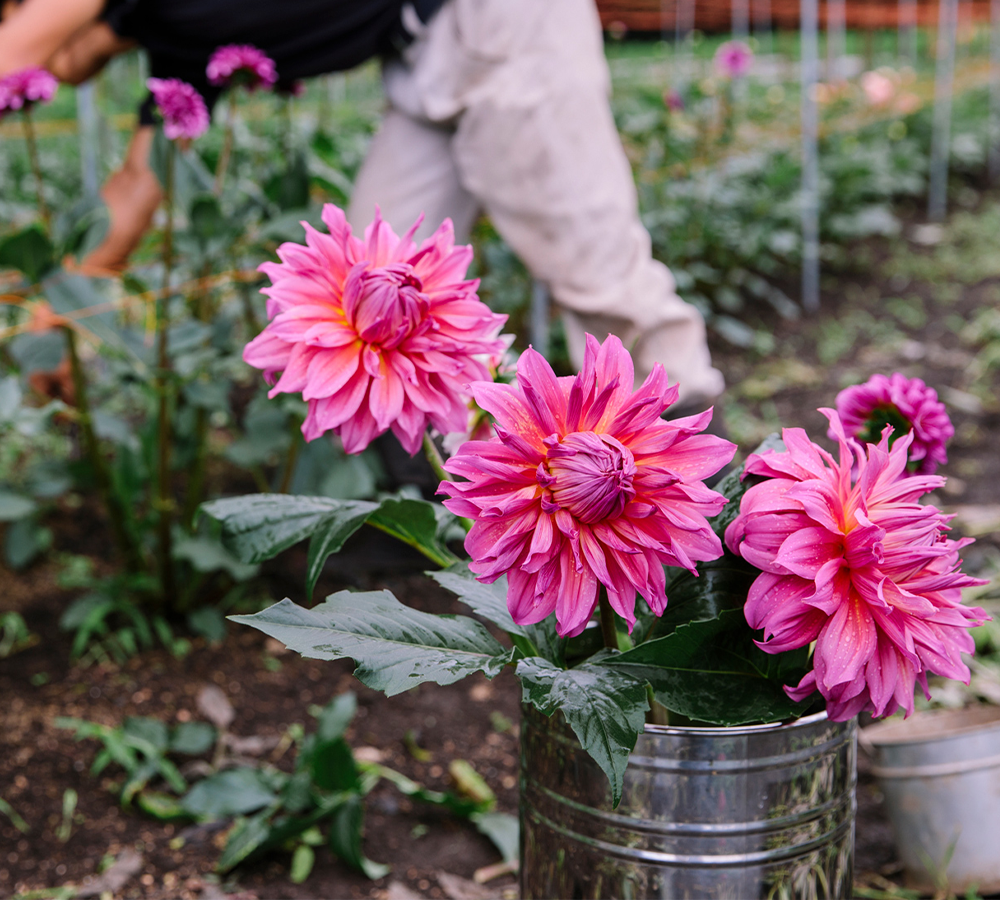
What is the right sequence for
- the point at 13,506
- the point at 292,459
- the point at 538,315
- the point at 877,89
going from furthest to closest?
the point at 877,89 < the point at 538,315 < the point at 292,459 < the point at 13,506

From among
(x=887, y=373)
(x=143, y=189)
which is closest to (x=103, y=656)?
(x=143, y=189)

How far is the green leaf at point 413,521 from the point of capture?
76 centimetres

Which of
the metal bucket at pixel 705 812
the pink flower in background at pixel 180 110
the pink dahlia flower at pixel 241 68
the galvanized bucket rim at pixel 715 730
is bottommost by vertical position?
the metal bucket at pixel 705 812

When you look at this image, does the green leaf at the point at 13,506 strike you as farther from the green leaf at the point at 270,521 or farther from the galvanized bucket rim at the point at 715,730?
the galvanized bucket rim at the point at 715,730

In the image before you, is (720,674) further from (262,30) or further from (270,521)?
(262,30)

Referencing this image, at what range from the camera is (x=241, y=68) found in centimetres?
151

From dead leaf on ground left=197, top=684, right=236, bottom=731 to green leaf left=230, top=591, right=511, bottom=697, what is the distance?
1018mm

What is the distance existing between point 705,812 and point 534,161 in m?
1.41

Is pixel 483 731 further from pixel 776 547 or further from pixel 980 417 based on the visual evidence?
pixel 980 417

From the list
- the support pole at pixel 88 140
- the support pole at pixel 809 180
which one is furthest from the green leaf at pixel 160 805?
the support pole at pixel 809 180

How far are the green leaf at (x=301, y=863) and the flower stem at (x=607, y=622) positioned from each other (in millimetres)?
789

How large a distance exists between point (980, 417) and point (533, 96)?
1.81 meters

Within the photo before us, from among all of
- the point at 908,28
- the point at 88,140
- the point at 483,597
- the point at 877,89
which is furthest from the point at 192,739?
the point at 908,28

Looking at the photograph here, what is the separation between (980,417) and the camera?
2.96 meters
